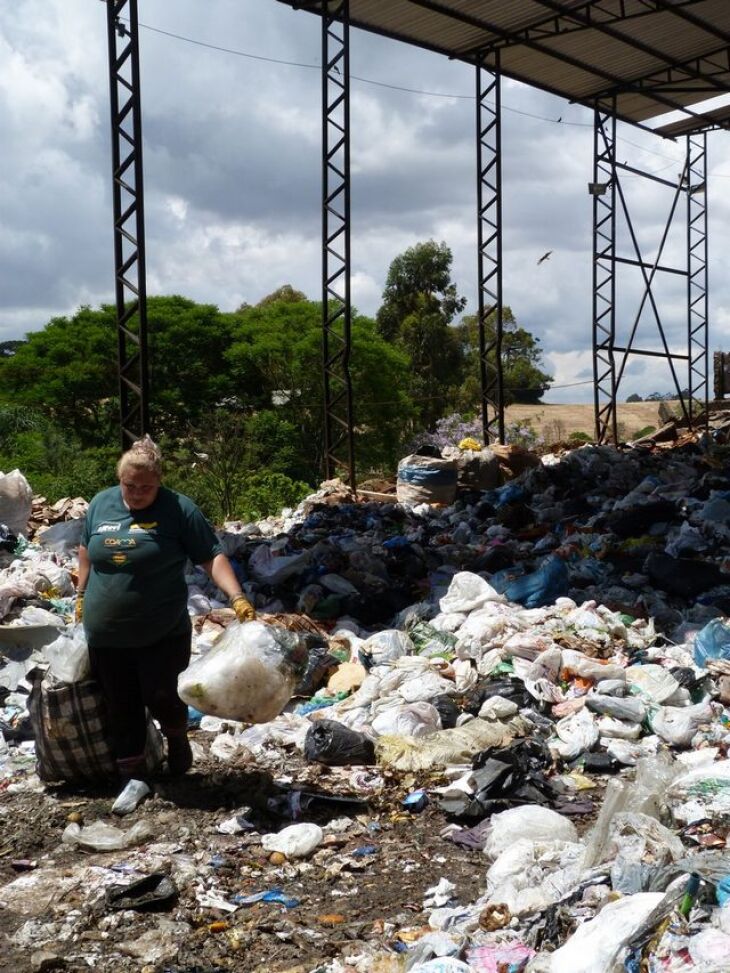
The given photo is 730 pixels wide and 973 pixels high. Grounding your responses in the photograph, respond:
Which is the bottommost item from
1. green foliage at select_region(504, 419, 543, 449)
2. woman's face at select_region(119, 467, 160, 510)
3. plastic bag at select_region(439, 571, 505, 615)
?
plastic bag at select_region(439, 571, 505, 615)

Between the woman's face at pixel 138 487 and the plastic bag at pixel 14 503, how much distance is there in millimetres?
5561

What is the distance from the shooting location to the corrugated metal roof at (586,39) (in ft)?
43.0

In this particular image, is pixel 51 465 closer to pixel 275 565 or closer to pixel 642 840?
pixel 275 565

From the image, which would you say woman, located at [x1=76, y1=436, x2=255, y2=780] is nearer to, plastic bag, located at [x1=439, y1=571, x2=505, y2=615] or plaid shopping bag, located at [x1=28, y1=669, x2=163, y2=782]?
plaid shopping bag, located at [x1=28, y1=669, x2=163, y2=782]

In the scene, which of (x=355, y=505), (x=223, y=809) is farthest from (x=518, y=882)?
(x=355, y=505)

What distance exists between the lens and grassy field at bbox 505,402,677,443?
29.8 meters

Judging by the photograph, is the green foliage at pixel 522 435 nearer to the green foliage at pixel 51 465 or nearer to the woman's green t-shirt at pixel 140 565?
the green foliage at pixel 51 465

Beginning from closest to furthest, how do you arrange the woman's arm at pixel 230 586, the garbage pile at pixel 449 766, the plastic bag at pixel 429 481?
the garbage pile at pixel 449 766, the woman's arm at pixel 230 586, the plastic bag at pixel 429 481

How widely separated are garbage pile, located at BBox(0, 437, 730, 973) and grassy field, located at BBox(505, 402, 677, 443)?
19902 mm

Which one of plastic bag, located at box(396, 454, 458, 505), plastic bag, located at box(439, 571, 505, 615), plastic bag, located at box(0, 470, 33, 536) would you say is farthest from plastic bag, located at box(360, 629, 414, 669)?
plastic bag, located at box(396, 454, 458, 505)

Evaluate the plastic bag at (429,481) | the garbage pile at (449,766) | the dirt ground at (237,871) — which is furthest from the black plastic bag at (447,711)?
the plastic bag at (429,481)

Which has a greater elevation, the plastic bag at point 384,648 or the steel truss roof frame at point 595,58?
the steel truss roof frame at point 595,58

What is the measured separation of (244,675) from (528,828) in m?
1.28

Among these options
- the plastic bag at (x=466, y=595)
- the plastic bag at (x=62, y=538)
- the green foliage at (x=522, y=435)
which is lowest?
the plastic bag at (x=466, y=595)
